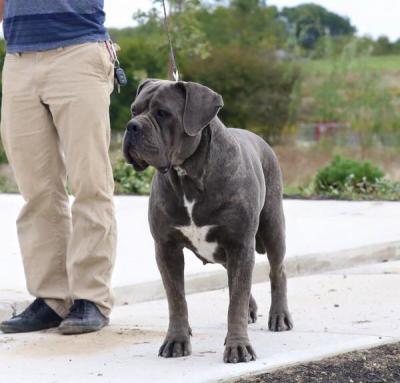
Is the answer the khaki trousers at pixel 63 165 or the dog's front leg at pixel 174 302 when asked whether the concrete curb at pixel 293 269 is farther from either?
the dog's front leg at pixel 174 302

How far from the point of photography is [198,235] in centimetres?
541

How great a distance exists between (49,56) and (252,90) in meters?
32.9

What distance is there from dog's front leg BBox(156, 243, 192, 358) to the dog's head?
20.5 inches

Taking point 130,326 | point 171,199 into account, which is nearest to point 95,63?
point 171,199

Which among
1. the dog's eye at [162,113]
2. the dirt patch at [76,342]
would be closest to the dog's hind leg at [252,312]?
the dirt patch at [76,342]

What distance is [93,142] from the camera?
6.07 metres

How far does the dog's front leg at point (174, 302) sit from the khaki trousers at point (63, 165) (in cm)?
71

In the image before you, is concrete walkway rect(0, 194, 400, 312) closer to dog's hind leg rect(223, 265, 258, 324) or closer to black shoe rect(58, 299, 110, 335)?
black shoe rect(58, 299, 110, 335)

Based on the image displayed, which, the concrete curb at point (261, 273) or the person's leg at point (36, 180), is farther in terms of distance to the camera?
the concrete curb at point (261, 273)

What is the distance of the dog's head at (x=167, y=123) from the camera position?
5.12m

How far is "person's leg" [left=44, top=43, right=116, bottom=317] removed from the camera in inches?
237

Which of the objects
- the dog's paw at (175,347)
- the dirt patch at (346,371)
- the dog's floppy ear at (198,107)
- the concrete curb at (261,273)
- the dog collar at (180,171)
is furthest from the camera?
the concrete curb at (261,273)

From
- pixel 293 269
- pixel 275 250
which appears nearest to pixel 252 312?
pixel 275 250

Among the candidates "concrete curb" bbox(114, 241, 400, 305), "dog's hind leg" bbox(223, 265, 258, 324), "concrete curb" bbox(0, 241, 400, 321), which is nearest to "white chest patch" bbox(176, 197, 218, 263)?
"dog's hind leg" bbox(223, 265, 258, 324)
